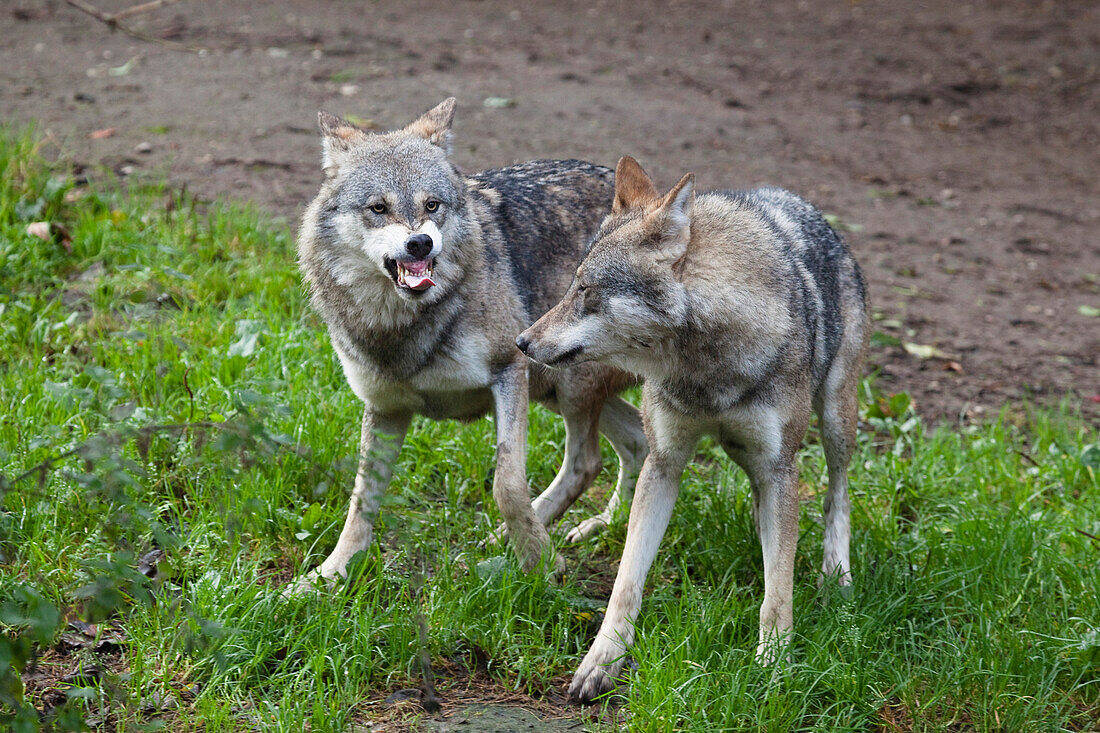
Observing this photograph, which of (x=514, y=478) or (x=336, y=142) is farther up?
(x=336, y=142)

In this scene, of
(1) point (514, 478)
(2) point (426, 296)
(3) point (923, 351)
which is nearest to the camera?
(2) point (426, 296)

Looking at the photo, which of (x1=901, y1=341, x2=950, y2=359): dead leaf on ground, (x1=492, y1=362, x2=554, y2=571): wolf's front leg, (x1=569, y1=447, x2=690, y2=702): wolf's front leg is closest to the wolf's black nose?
(x1=492, y1=362, x2=554, y2=571): wolf's front leg

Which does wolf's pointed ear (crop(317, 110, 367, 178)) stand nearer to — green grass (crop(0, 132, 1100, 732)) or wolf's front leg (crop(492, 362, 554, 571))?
green grass (crop(0, 132, 1100, 732))

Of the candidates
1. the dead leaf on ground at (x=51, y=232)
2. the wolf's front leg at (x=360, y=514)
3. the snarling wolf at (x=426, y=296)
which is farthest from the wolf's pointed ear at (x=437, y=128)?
the dead leaf on ground at (x=51, y=232)

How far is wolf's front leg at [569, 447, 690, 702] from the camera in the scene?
379cm

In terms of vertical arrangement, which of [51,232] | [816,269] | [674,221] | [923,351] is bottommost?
[923,351]

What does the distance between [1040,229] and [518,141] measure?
14.4 ft

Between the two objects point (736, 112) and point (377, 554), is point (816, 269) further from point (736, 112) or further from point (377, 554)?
point (736, 112)

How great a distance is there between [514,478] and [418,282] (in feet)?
2.85

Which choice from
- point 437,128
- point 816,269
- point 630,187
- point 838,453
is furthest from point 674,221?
point 838,453

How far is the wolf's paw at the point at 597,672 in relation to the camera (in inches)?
148

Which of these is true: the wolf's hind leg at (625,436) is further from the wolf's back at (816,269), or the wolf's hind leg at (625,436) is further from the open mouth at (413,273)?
the open mouth at (413,273)

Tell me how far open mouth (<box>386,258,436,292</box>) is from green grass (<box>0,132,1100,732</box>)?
0.74 m

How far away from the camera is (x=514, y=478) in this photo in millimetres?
4199
